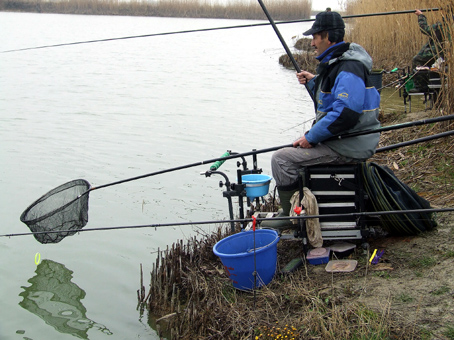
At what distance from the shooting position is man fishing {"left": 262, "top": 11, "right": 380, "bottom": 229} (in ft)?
11.9

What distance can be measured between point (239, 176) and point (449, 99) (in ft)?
8.44

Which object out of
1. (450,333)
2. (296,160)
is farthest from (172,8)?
(450,333)

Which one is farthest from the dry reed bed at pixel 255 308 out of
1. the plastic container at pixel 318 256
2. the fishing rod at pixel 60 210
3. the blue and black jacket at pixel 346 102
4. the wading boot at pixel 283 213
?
the fishing rod at pixel 60 210

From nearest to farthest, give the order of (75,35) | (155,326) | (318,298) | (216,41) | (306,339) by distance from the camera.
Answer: (306,339) < (318,298) < (155,326) < (75,35) < (216,41)

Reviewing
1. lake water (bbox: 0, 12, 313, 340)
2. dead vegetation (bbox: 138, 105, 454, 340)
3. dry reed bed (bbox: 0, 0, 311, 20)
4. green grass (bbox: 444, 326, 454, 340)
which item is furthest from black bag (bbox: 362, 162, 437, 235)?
dry reed bed (bbox: 0, 0, 311, 20)

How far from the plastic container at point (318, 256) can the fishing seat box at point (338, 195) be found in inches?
3.9

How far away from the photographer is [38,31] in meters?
29.3

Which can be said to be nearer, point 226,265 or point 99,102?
point 226,265

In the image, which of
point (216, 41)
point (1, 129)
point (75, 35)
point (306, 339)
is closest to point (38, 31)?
point (75, 35)

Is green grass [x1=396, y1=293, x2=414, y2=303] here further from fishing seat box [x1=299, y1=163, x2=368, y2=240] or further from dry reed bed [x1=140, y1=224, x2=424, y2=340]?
fishing seat box [x1=299, y1=163, x2=368, y2=240]

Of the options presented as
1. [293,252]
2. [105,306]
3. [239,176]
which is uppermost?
[239,176]

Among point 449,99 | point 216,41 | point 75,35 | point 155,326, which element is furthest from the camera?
point 216,41

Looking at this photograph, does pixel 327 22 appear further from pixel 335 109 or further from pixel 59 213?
pixel 59 213

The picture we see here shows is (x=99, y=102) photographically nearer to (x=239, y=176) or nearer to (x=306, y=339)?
(x=239, y=176)
